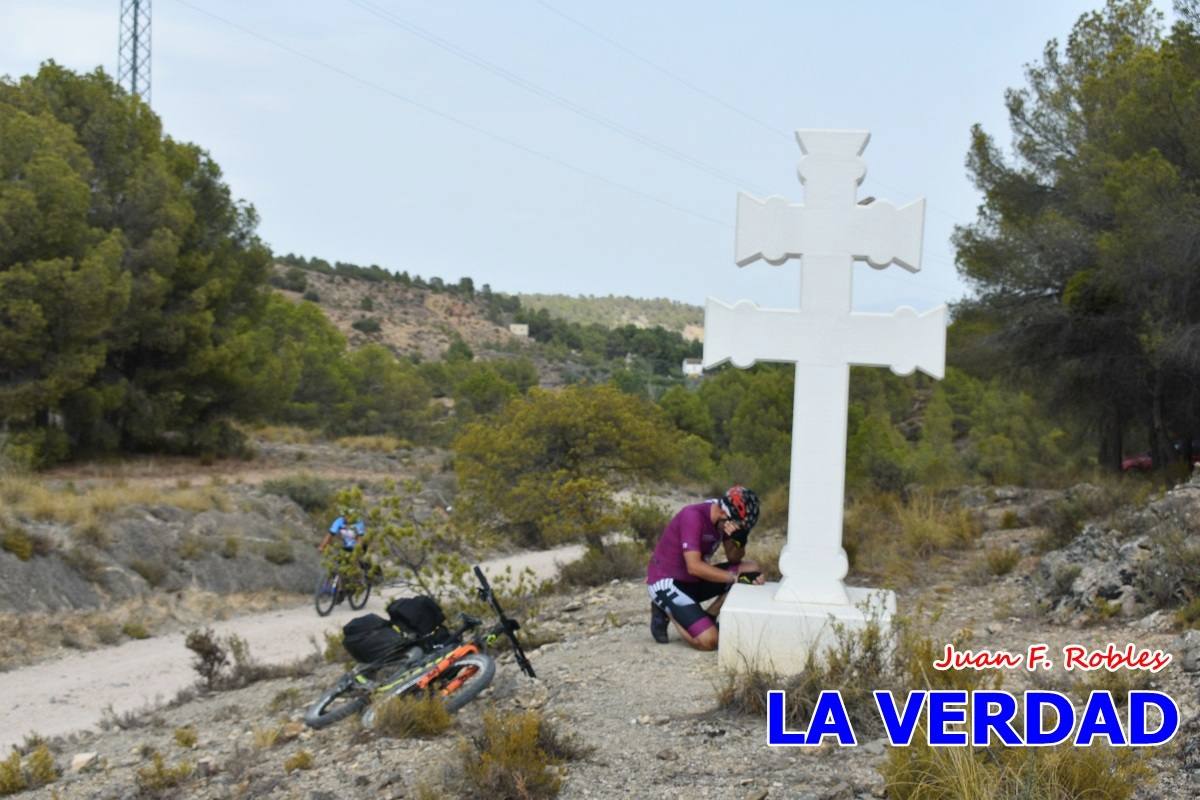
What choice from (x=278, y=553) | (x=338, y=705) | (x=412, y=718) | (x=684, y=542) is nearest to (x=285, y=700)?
(x=338, y=705)

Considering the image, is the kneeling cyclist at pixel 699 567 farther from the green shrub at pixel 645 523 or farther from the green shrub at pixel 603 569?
the green shrub at pixel 645 523

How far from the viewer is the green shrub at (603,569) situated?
1368 centimetres

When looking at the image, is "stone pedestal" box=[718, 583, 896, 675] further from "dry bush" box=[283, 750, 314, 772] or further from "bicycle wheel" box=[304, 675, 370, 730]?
"dry bush" box=[283, 750, 314, 772]

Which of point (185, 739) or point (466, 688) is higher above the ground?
point (466, 688)

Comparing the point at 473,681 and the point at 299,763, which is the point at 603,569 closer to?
the point at 473,681

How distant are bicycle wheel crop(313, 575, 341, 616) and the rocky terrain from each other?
6.85 meters

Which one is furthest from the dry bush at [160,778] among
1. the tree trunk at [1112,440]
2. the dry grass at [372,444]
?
the dry grass at [372,444]

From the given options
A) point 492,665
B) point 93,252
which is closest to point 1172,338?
point 492,665

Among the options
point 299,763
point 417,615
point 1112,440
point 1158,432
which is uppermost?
point 1158,432

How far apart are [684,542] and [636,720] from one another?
195 centimetres

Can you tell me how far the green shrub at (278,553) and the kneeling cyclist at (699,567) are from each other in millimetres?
14133

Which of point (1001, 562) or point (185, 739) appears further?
point (1001, 562)

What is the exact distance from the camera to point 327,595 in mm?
17969

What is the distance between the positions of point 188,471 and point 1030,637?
78.5 ft
